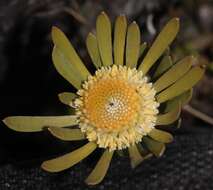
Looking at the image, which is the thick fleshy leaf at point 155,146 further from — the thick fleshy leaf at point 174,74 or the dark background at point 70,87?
the dark background at point 70,87

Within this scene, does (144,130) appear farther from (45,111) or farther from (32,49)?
(32,49)

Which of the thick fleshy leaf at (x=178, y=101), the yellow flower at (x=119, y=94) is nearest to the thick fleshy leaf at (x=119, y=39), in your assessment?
the yellow flower at (x=119, y=94)

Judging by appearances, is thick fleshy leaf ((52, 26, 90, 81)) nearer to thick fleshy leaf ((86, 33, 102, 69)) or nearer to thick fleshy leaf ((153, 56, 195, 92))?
thick fleshy leaf ((86, 33, 102, 69))

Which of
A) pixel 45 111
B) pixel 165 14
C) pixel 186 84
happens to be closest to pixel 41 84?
pixel 45 111

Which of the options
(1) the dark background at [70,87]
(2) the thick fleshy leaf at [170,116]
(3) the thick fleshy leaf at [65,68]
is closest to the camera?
(2) the thick fleshy leaf at [170,116]

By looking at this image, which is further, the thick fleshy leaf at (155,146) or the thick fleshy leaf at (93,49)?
the thick fleshy leaf at (93,49)

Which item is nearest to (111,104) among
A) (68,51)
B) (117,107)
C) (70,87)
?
(117,107)

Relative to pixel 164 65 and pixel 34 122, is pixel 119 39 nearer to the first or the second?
pixel 164 65

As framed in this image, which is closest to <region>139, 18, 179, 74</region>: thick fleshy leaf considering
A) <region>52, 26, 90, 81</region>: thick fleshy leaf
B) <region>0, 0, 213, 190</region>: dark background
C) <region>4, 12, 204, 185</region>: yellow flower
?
<region>4, 12, 204, 185</region>: yellow flower
